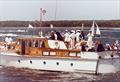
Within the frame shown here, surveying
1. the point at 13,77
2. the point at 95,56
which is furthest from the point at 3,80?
the point at 95,56

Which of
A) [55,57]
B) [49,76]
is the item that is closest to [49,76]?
[49,76]

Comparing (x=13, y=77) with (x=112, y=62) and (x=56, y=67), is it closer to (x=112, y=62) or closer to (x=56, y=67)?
(x=56, y=67)

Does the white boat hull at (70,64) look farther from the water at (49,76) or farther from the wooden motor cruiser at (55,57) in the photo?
the water at (49,76)

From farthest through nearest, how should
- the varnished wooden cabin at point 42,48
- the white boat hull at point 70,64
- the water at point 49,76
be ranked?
the varnished wooden cabin at point 42,48
the white boat hull at point 70,64
the water at point 49,76

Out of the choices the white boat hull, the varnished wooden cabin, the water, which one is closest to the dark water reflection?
the water

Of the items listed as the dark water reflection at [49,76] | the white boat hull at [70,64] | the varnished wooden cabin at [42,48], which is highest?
the varnished wooden cabin at [42,48]

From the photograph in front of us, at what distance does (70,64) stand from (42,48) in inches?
113

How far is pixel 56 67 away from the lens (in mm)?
38562

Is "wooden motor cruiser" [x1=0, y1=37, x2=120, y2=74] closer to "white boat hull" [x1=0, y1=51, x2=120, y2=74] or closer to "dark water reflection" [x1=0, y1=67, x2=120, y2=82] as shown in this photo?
"white boat hull" [x1=0, y1=51, x2=120, y2=74]

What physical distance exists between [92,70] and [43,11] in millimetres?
7175

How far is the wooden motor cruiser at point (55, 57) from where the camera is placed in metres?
37.3

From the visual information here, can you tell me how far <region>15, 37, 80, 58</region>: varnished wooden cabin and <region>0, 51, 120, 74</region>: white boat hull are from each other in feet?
1.60

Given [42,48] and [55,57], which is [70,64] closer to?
[55,57]

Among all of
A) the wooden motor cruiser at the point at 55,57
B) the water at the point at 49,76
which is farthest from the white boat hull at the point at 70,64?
the water at the point at 49,76
